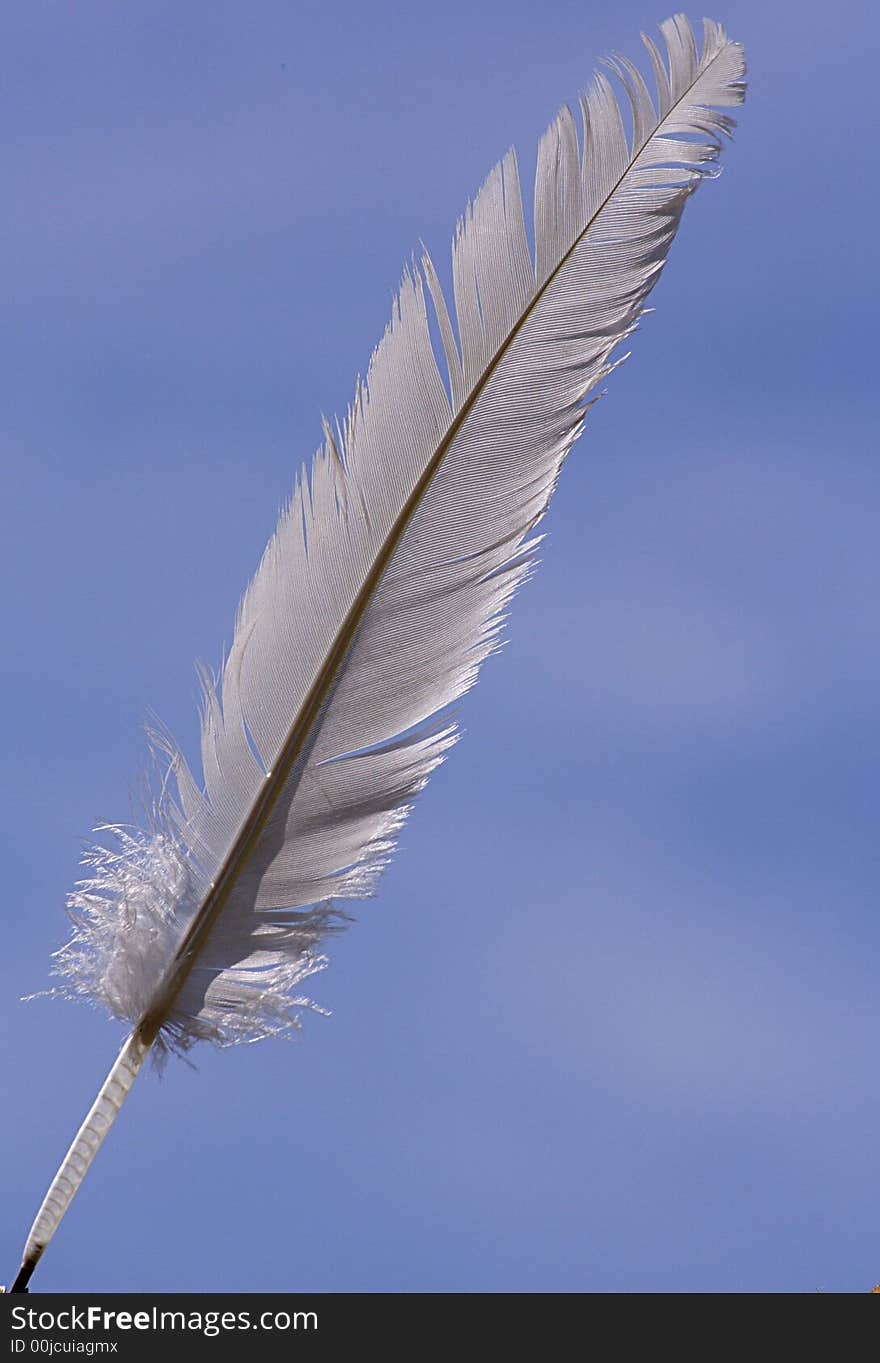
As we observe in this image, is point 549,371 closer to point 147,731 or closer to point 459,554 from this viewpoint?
point 459,554

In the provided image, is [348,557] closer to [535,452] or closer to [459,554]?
[459,554]
